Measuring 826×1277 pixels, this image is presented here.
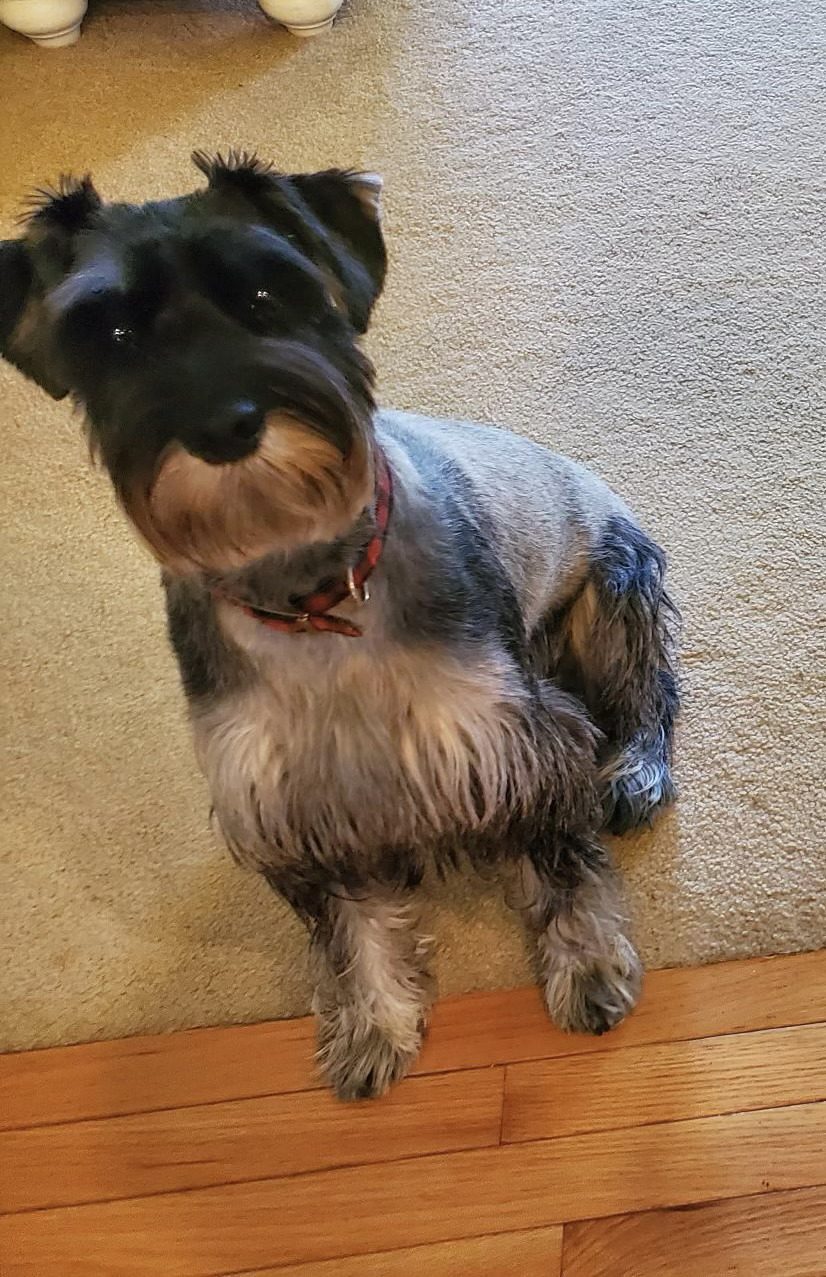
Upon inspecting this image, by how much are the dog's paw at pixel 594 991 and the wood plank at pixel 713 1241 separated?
25cm

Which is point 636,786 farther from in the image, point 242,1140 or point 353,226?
point 353,226

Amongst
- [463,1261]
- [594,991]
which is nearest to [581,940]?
[594,991]

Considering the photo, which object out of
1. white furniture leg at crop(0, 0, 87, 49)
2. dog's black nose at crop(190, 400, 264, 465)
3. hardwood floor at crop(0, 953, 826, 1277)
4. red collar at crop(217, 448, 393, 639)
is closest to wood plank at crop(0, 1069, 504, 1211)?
hardwood floor at crop(0, 953, 826, 1277)

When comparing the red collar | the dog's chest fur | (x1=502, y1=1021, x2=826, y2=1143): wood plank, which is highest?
the red collar

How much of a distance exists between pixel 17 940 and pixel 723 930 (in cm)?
108

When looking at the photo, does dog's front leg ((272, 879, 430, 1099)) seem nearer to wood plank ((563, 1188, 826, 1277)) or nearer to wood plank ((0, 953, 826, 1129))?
wood plank ((0, 953, 826, 1129))

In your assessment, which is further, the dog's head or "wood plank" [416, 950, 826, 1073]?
"wood plank" [416, 950, 826, 1073]

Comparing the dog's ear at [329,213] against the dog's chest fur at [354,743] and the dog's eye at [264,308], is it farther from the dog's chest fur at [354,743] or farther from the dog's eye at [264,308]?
the dog's chest fur at [354,743]

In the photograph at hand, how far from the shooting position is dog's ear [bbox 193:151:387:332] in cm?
118

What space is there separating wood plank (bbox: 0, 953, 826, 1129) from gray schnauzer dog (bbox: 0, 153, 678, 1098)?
0.16 feet

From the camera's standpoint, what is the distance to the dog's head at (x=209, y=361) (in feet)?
3.50

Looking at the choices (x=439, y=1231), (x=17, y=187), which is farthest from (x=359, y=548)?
(x=17, y=187)

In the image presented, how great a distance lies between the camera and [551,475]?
5.74ft

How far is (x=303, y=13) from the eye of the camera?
3217mm
